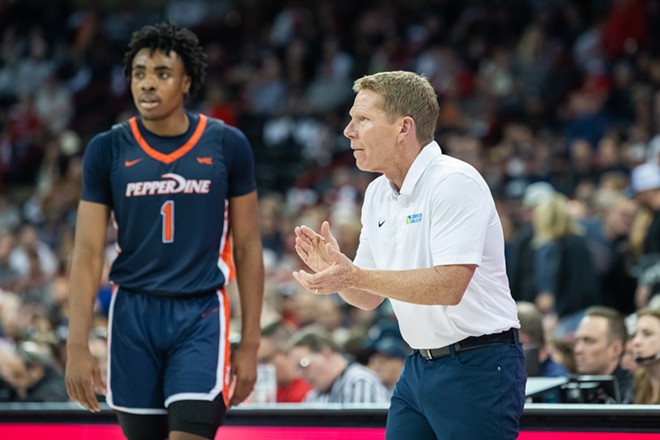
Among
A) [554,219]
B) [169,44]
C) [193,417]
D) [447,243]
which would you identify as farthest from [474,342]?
[554,219]

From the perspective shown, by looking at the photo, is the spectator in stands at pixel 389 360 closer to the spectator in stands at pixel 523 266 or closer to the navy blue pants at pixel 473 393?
the spectator in stands at pixel 523 266

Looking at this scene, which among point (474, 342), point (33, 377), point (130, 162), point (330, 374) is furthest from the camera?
point (33, 377)

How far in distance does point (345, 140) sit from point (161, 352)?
10711 millimetres

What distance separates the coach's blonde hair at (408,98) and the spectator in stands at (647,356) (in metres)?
2.50

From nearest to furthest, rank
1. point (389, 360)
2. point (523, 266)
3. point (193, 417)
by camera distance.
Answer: point (193, 417)
point (389, 360)
point (523, 266)

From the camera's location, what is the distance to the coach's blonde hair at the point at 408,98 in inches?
148

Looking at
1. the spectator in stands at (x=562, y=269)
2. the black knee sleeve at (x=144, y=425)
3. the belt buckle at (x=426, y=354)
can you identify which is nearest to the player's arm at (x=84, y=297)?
the black knee sleeve at (x=144, y=425)

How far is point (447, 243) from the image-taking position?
352 cm

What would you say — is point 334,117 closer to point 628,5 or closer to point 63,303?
point 628,5

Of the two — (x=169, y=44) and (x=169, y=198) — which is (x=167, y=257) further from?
(x=169, y=44)

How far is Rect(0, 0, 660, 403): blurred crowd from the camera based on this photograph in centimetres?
839

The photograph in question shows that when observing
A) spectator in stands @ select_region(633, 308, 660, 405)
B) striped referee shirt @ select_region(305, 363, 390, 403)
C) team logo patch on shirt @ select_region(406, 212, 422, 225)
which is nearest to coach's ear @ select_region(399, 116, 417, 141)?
team logo patch on shirt @ select_region(406, 212, 422, 225)

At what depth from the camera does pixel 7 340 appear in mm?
10281

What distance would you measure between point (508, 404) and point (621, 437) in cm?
123
